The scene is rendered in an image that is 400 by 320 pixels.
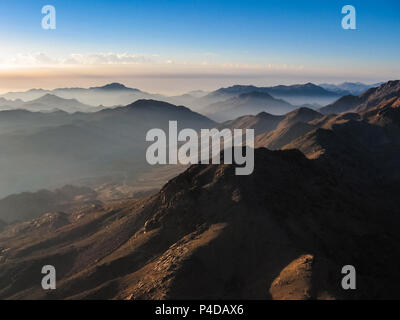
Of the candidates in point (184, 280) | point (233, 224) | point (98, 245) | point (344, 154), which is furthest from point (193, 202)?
point (344, 154)

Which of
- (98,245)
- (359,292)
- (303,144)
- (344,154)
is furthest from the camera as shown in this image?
(303,144)

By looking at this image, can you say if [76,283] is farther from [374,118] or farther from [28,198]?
[374,118]

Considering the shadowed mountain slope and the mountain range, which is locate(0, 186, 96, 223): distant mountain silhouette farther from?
the shadowed mountain slope

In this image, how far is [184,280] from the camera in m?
40.8

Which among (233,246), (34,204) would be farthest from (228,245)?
(34,204)

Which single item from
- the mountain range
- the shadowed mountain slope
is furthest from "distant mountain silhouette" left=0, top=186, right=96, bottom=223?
the shadowed mountain slope

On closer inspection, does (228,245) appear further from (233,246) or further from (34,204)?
(34,204)

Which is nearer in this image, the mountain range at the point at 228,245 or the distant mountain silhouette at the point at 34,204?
the mountain range at the point at 228,245

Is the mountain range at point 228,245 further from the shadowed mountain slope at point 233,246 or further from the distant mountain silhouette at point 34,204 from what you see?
the distant mountain silhouette at point 34,204

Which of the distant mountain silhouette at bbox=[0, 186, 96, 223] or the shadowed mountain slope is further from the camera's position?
the distant mountain silhouette at bbox=[0, 186, 96, 223]

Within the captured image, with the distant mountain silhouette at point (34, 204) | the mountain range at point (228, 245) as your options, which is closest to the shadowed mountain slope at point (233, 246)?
the mountain range at point (228, 245)

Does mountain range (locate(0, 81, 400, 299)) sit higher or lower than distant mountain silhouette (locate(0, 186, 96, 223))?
higher

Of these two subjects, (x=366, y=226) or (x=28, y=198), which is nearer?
(x=366, y=226)
